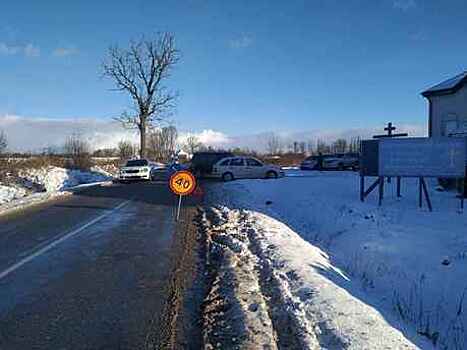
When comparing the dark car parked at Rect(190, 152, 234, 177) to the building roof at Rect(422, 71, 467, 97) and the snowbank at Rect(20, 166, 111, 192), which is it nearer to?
the snowbank at Rect(20, 166, 111, 192)

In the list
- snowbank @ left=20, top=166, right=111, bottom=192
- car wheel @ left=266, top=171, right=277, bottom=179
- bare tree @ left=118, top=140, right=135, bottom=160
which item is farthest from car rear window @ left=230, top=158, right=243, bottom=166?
bare tree @ left=118, top=140, right=135, bottom=160

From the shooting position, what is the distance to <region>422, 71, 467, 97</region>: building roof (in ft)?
93.6

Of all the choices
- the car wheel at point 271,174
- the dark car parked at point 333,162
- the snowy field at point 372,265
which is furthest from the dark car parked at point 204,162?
the snowy field at point 372,265

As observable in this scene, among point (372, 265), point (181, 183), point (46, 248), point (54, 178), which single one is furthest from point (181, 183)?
point (54, 178)

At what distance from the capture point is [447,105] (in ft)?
97.4

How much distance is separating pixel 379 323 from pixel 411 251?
5.92 metres

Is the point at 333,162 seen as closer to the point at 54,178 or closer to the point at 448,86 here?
the point at 448,86

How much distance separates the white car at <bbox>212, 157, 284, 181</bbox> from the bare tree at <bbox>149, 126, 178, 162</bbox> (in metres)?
60.6

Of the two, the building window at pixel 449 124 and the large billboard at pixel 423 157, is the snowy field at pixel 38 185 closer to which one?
the large billboard at pixel 423 157

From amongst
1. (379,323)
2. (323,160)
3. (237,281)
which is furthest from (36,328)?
(323,160)

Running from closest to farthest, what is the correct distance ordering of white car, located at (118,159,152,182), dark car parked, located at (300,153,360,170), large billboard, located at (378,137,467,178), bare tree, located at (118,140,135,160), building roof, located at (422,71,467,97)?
large billboard, located at (378,137,467,178) < building roof, located at (422,71,467,97) < white car, located at (118,159,152,182) < dark car parked, located at (300,153,360,170) < bare tree, located at (118,140,135,160)

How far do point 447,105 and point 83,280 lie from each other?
2709cm

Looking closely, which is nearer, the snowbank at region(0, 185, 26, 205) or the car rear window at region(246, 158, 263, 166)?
the snowbank at region(0, 185, 26, 205)

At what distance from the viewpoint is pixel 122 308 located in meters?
6.05
